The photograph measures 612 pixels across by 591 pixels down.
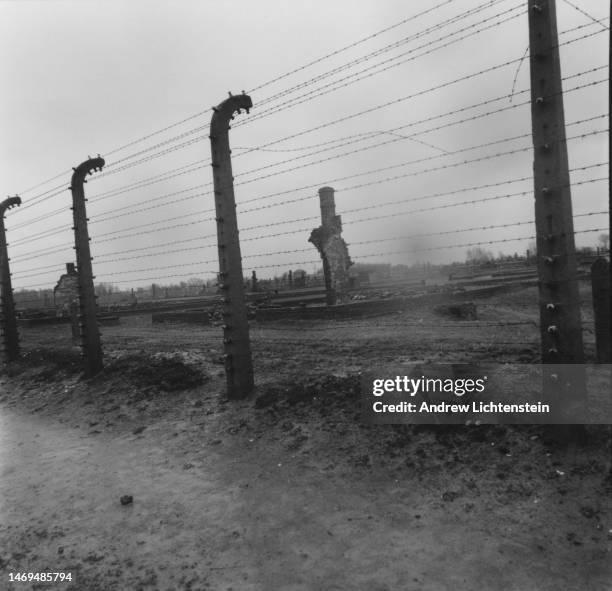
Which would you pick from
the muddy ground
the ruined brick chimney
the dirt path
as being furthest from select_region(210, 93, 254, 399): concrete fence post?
the ruined brick chimney

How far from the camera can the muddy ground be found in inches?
111

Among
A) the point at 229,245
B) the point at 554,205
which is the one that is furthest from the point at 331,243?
the point at 554,205

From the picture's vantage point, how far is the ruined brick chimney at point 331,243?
20047 millimetres

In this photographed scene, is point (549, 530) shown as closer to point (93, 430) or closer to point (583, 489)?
point (583, 489)

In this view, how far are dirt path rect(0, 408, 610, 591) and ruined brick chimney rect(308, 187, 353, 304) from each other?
50.5 feet

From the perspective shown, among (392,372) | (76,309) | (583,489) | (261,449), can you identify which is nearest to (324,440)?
(261,449)

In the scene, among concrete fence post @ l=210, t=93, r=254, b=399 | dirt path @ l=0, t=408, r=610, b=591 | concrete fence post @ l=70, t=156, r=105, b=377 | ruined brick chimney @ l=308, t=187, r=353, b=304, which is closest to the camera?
dirt path @ l=0, t=408, r=610, b=591

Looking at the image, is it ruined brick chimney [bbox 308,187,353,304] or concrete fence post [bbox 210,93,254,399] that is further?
ruined brick chimney [bbox 308,187,353,304]

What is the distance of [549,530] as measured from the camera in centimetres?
289

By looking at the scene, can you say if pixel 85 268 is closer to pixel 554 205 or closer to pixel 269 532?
pixel 269 532

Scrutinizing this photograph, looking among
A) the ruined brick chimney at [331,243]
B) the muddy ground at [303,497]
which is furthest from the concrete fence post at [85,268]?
the ruined brick chimney at [331,243]

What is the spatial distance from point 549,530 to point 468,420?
1291 millimetres

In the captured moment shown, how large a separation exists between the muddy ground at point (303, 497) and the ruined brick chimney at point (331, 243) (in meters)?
13.6

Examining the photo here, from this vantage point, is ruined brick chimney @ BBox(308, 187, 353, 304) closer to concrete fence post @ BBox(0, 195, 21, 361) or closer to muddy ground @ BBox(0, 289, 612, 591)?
concrete fence post @ BBox(0, 195, 21, 361)
